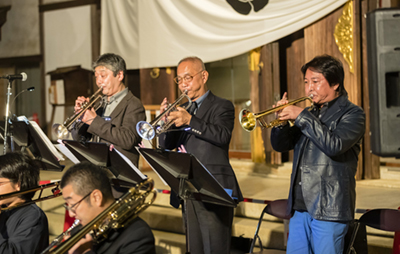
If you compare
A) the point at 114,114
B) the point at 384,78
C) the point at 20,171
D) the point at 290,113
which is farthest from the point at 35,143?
the point at 384,78

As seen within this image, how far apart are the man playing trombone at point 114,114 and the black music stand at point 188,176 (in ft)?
1.82

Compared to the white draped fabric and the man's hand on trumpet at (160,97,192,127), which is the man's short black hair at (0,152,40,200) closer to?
the man's hand on trumpet at (160,97,192,127)

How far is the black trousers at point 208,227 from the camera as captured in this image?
3051 mm

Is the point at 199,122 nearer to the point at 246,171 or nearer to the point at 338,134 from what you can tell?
the point at 338,134

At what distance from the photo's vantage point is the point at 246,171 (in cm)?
659

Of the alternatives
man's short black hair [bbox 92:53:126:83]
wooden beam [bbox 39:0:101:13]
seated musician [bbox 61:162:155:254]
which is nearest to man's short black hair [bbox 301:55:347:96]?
seated musician [bbox 61:162:155:254]

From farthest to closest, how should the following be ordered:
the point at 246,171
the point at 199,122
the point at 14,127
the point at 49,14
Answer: the point at 49,14, the point at 246,171, the point at 14,127, the point at 199,122

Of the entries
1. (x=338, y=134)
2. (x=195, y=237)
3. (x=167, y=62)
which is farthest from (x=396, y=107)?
(x=167, y=62)

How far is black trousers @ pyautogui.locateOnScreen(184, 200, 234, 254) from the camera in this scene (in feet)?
10.0

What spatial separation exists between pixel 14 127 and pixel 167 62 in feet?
10.5

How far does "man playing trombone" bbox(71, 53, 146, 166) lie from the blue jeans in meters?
1.38

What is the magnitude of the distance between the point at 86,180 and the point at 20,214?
2.60 feet

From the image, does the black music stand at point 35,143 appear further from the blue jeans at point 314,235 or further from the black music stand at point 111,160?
the blue jeans at point 314,235

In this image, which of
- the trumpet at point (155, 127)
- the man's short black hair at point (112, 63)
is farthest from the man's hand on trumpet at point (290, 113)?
the man's short black hair at point (112, 63)
